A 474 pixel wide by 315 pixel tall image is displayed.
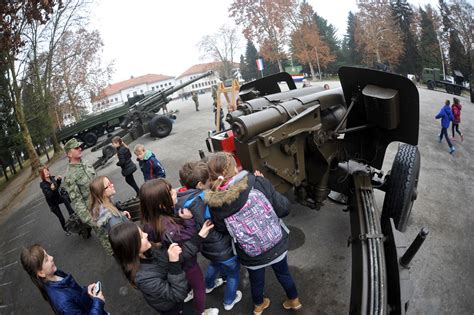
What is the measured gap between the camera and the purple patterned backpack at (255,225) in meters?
2.32

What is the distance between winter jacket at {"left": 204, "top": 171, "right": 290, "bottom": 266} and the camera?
2.21m

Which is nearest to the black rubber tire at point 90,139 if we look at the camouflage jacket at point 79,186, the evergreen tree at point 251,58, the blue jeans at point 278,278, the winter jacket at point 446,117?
the camouflage jacket at point 79,186

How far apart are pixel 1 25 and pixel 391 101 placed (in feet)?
32.7

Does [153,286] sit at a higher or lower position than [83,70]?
lower

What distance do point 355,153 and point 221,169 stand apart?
2298 millimetres

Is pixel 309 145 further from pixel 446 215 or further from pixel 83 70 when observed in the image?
pixel 83 70

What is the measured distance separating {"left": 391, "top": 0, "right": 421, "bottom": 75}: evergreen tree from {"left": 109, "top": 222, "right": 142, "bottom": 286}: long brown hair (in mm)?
38278

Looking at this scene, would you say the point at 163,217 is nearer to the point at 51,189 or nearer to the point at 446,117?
the point at 51,189

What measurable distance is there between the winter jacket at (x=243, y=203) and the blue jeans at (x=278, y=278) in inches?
6.4

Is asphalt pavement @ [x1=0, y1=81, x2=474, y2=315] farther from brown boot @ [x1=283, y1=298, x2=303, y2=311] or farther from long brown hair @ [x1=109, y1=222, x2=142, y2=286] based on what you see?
long brown hair @ [x1=109, y1=222, x2=142, y2=286]

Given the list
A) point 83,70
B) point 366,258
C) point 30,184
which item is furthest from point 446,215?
point 83,70

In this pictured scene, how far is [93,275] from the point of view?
14.1ft

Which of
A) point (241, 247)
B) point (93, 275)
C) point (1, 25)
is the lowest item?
point (93, 275)

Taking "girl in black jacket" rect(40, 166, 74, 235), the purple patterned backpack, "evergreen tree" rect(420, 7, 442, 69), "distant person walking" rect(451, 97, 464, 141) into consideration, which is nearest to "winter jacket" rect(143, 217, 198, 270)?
the purple patterned backpack
